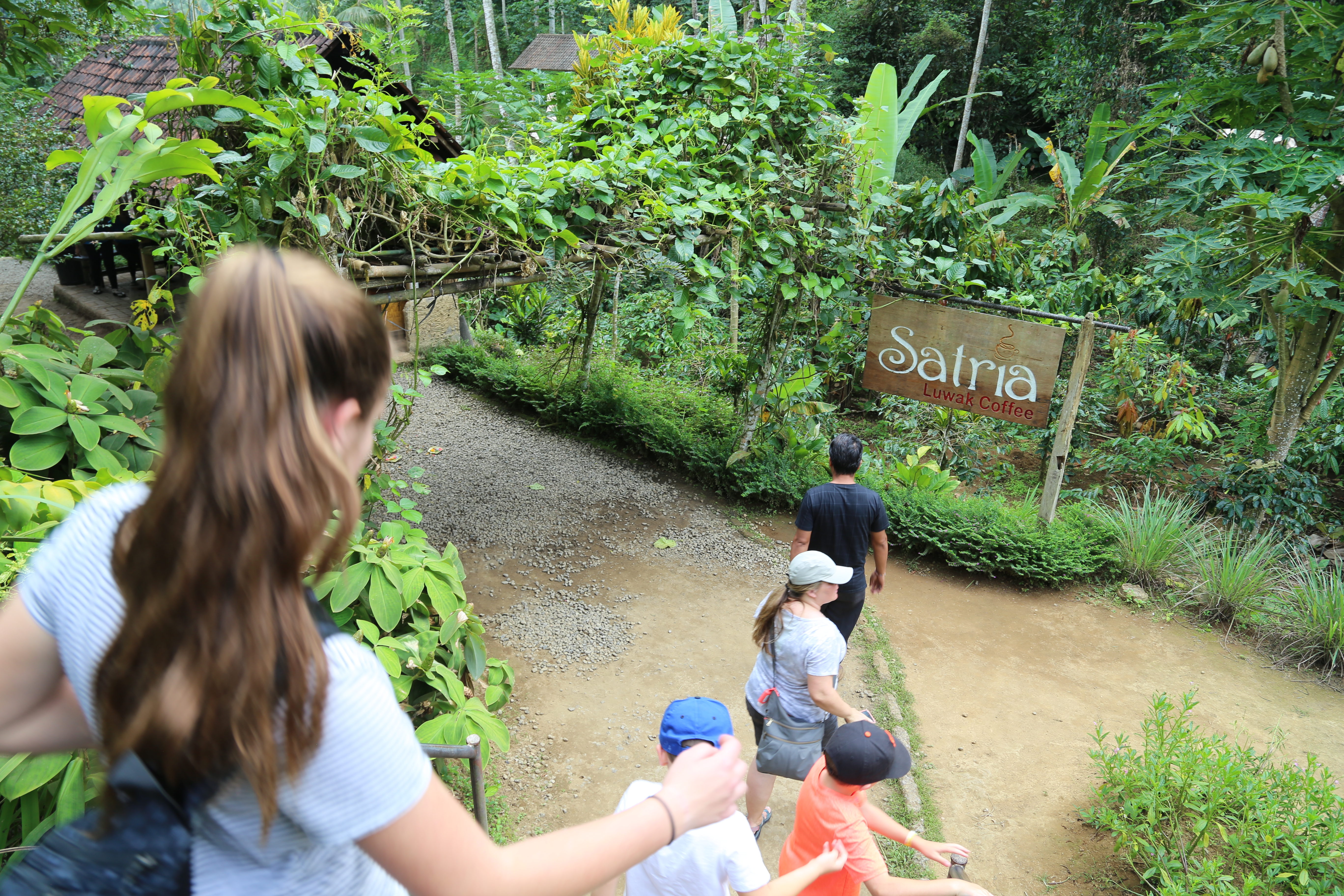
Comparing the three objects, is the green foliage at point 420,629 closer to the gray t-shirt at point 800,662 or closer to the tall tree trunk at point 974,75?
the gray t-shirt at point 800,662

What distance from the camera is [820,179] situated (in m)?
5.39

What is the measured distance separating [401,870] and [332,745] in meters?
0.16

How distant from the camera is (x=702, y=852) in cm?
187

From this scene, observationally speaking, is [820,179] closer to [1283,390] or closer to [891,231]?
[891,231]

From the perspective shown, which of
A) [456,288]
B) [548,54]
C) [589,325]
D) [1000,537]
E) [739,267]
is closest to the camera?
[456,288]

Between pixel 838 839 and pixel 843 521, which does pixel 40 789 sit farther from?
pixel 843 521

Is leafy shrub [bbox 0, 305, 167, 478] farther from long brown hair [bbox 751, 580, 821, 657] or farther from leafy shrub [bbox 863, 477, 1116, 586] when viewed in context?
leafy shrub [bbox 863, 477, 1116, 586]

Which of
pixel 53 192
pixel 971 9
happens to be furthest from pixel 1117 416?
pixel 971 9

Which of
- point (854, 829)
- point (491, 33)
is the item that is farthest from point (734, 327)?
point (491, 33)

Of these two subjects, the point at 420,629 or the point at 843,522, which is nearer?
the point at 420,629

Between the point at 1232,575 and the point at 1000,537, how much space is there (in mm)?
1459

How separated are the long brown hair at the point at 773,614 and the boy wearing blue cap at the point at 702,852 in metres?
0.95

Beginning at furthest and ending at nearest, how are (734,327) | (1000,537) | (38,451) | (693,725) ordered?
1. (734,327)
2. (1000,537)
3. (38,451)
4. (693,725)

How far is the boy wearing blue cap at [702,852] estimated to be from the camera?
1.86 m
